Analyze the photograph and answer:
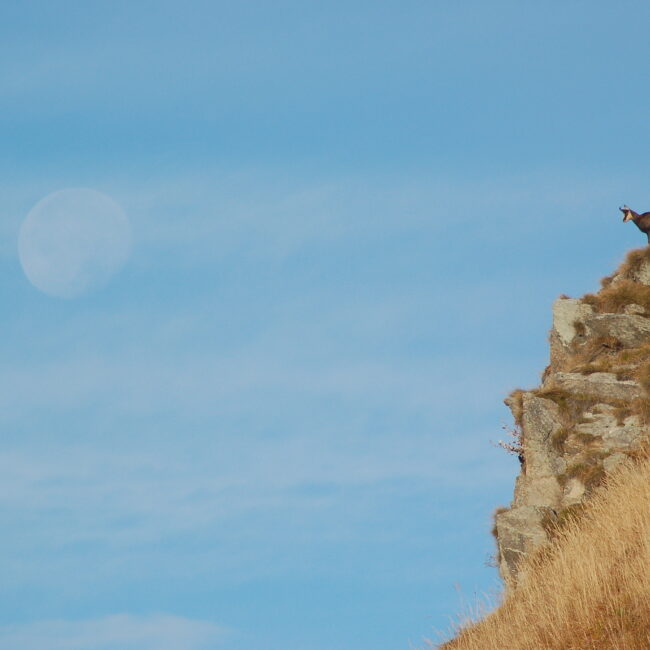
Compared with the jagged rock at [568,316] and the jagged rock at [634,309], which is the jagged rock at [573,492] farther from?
the jagged rock at [634,309]

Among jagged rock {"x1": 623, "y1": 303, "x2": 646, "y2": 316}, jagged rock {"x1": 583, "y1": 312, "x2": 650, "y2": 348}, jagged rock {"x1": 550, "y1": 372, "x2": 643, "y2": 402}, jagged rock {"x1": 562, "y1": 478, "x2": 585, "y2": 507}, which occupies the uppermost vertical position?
jagged rock {"x1": 623, "y1": 303, "x2": 646, "y2": 316}

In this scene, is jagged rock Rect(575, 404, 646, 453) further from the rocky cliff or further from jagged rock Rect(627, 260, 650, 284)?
jagged rock Rect(627, 260, 650, 284)

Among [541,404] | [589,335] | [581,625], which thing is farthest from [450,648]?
[589,335]

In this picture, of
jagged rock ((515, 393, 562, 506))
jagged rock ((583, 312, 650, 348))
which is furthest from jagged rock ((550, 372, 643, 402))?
jagged rock ((583, 312, 650, 348))

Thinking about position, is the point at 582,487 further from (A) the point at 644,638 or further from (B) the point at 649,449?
(A) the point at 644,638

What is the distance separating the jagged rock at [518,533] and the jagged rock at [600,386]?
374 centimetres

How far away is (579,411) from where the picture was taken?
24578mm

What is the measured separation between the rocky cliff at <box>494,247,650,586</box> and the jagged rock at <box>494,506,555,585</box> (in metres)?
0.02

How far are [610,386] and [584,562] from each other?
28.4ft

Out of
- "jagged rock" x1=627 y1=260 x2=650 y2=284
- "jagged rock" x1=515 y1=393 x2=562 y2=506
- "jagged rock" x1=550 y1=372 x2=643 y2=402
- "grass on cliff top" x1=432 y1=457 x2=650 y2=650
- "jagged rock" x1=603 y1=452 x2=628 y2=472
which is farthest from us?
"jagged rock" x1=627 y1=260 x2=650 y2=284

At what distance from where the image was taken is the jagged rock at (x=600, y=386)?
24234 millimetres

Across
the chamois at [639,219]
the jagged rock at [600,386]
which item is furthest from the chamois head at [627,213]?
the jagged rock at [600,386]

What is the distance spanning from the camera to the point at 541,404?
25109 mm

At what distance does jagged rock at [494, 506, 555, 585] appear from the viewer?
22219 mm
